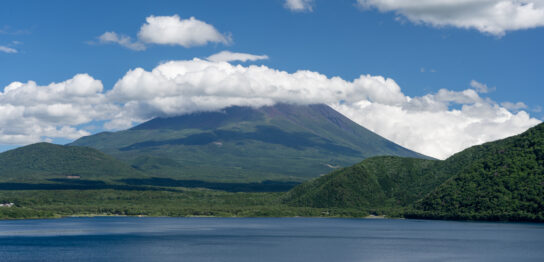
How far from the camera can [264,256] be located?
17612 centimetres

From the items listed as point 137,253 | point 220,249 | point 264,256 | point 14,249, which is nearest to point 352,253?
point 264,256

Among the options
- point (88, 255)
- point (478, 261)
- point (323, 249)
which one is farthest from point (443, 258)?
point (88, 255)

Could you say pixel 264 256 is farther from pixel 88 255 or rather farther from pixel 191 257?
pixel 88 255

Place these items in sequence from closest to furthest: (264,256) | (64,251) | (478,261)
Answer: (478,261) < (264,256) < (64,251)

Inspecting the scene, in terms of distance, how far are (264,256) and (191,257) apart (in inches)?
747

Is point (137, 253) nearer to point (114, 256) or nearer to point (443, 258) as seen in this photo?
point (114, 256)

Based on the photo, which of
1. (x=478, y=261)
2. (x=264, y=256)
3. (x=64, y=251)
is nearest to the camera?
(x=478, y=261)

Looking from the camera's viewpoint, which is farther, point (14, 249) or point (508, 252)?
point (14, 249)

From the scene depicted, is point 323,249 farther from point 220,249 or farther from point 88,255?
point 88,255

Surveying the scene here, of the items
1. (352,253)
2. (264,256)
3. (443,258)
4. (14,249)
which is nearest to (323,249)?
(352,253)

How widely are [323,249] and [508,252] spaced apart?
5048 centimetres

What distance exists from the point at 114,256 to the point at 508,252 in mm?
104822

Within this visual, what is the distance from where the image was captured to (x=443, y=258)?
170 m

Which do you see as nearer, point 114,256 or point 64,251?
point 114,256
